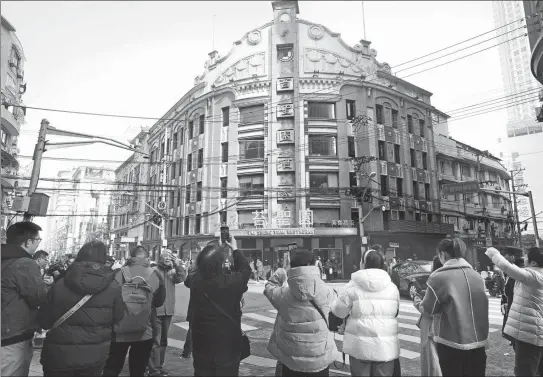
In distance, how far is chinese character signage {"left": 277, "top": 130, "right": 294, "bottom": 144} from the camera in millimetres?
29031

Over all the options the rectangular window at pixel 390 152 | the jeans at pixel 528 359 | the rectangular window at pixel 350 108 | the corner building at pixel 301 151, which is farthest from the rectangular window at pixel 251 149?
the jeans at pixel 528 359

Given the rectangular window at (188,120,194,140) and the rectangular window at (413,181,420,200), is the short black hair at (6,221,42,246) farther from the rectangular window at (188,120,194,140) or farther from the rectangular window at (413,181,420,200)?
the rectangular window at (413,181,420,200)

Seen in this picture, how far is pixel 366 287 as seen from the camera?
11.5 feet

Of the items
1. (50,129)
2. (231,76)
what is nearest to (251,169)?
(231,76)

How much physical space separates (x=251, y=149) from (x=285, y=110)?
14.2 feet

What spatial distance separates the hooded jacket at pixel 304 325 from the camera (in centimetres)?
337

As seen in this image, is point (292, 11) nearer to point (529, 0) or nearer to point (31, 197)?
point (529, 0)

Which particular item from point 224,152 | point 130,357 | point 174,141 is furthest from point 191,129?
point 130,357

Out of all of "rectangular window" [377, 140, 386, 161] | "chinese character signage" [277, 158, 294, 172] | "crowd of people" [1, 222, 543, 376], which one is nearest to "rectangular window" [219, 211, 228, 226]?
"chinese character signage" [277, 158, 294, 172]

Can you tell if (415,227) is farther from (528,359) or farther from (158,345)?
(158,345)

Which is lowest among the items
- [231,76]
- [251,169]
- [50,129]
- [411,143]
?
[50,129]

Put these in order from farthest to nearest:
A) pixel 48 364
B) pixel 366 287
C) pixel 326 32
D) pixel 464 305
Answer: pixel 326 32 < pixel 366 287 < pixel 464 305 < pixel 48 364

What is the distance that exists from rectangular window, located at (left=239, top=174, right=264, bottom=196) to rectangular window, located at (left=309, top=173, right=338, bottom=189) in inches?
161

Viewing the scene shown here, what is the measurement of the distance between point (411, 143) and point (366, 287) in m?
32.8
